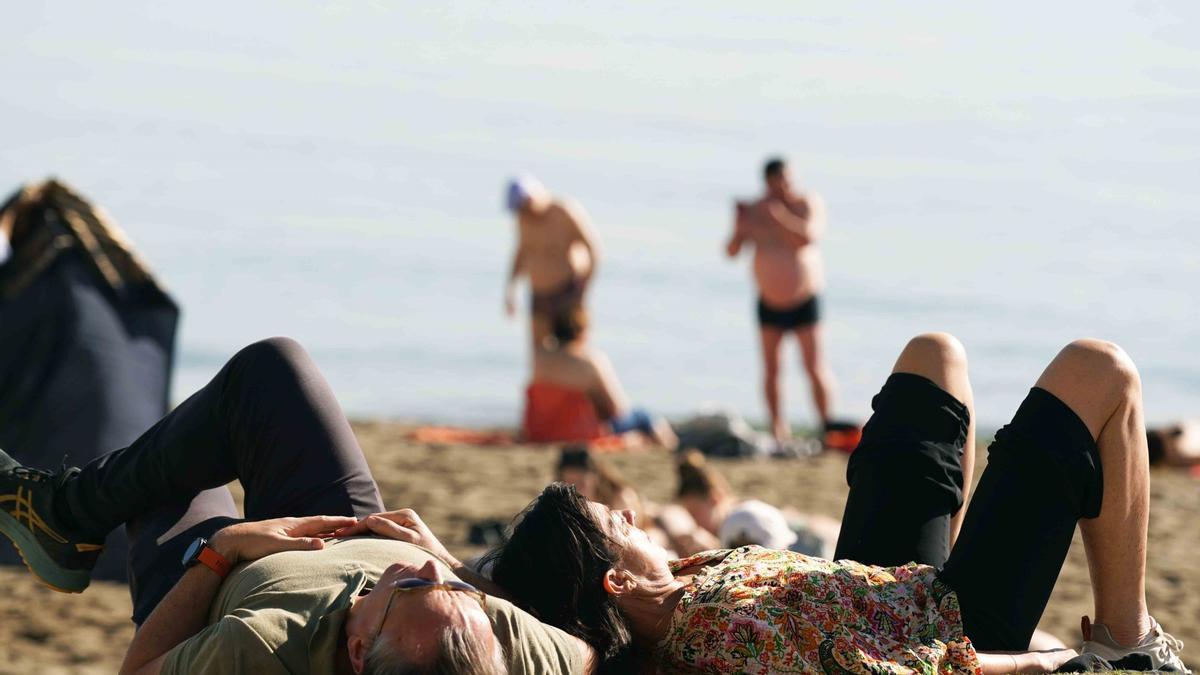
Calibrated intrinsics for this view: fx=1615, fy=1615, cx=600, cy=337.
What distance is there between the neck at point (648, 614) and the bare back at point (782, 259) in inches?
295

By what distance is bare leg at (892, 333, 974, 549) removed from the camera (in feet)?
11.1

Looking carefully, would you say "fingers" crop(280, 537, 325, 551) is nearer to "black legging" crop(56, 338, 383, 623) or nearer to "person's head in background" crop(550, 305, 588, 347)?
"black legging" crop(56, 338, 383, 623)

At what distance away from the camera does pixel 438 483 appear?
8266 mm

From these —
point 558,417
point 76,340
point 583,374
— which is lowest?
point 558,417

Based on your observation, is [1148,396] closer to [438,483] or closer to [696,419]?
[696,419]

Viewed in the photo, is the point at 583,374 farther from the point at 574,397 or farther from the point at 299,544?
the point at 299,544

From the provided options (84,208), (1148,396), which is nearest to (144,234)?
(1148,396)

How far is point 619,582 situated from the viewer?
3049 mm

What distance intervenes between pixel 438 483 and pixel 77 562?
486cm

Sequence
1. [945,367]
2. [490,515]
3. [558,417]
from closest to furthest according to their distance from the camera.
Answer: [945,367] < [490,515] < [558,417]

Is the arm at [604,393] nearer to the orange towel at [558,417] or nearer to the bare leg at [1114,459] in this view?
the orange towel at [558,417]

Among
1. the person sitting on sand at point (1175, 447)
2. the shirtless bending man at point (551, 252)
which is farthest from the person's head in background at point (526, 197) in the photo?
the person sitting on sand at point (1175, 447)

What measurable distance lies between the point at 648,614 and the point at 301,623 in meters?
0.70

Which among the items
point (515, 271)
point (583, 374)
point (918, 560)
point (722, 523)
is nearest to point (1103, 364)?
point (918, 560)
